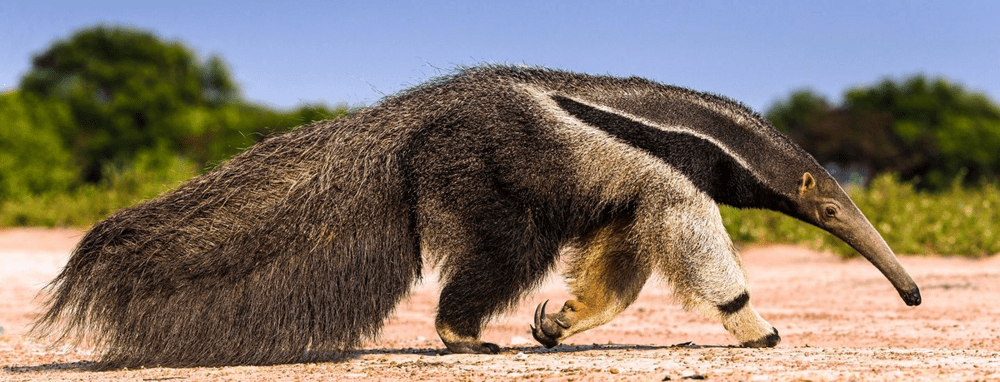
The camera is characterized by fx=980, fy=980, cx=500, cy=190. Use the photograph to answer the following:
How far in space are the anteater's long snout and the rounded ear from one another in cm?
37

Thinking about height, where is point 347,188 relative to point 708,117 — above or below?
below

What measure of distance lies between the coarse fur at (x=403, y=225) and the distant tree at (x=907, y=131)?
180 feet

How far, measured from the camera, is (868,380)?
14.4 feet

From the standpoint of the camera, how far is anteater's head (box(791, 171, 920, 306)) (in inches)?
249

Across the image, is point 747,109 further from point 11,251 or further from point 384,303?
point 11,251

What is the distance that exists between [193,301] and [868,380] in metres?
3.63

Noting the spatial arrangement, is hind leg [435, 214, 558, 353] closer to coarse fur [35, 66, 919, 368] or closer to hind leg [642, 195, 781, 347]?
coarse fur [35, 66, 919, 368]

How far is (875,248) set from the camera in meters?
A: 6.39

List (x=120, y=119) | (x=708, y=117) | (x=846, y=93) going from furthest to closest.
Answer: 1. (x=846, y=93)
2. (x=120, y=119)
3. (x=708, y=117)

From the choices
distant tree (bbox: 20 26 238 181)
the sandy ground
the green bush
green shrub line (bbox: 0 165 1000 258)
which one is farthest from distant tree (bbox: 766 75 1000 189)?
the sandy ground

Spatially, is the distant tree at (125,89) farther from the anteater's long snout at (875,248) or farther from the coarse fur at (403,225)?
the anteater's long snout at (875,248)

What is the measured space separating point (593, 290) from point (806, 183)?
1.54 metres


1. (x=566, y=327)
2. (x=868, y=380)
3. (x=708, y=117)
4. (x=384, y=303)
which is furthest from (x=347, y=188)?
(x=868, y=380)

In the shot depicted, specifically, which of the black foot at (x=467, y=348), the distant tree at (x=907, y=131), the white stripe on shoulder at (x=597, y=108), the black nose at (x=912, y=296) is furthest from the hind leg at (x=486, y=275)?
the distant tree at (x=907, y=131)
